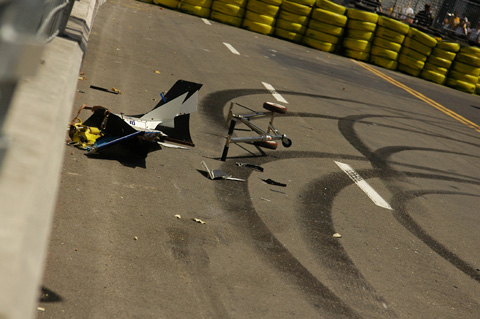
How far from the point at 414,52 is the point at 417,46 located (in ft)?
0.82

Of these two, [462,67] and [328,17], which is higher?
[328,17]

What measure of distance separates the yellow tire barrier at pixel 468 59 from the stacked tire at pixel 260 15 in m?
7.12

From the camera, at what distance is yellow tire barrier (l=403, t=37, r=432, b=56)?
24.1 meters

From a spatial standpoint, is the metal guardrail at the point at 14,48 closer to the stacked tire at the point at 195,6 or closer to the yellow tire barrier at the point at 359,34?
the stacked tire at the point at 195,6

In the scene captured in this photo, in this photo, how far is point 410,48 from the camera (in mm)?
24219

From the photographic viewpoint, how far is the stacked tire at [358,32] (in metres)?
23.6

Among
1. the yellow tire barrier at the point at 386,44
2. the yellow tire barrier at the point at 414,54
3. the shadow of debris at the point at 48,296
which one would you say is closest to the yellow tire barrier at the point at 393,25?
the yellow tire barrier at the point at 386,44

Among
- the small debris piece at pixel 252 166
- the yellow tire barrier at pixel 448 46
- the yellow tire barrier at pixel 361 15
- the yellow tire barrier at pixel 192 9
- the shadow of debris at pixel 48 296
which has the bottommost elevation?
the yellow tire barrier at pixel 192 9

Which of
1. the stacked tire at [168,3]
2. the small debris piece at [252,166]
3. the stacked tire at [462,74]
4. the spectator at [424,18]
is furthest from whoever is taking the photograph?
the spectator at [424,18]

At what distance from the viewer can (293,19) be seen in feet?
76.5

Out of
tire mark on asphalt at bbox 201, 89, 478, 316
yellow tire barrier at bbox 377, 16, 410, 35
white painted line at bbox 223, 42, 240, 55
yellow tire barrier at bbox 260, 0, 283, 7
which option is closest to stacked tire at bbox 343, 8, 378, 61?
yellow tire barrier at bbox 377, 16, 410, 35

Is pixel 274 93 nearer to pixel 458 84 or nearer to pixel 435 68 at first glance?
pixel 435 68

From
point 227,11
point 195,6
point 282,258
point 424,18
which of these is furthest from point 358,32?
point 282,258

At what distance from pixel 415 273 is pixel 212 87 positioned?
6.99 m
